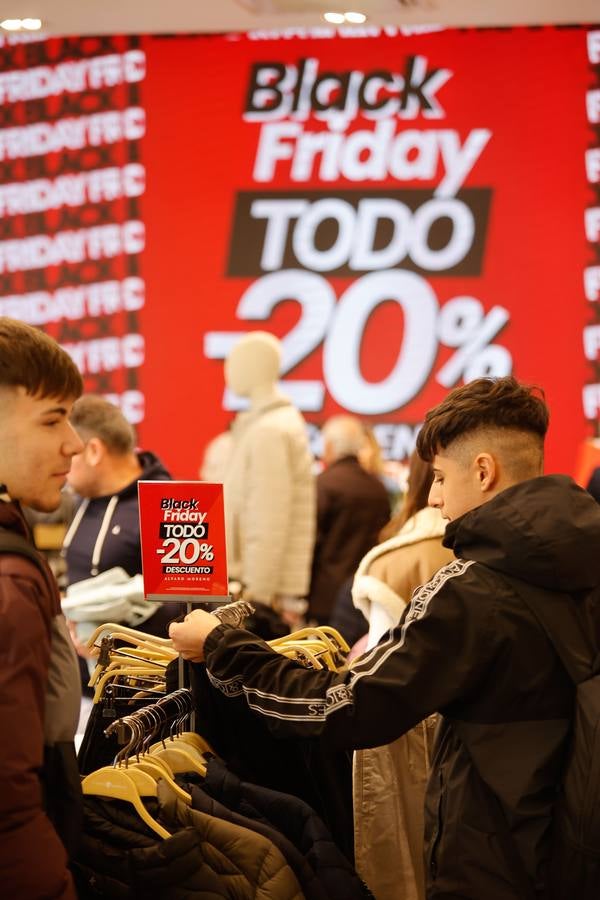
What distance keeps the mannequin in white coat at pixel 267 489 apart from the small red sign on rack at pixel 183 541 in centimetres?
283

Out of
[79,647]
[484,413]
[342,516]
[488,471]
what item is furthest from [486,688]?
[342,516]

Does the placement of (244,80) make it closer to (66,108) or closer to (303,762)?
(66,108)

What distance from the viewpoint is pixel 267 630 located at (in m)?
4.11

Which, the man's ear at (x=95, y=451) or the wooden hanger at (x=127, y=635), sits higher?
the man's ear at (x=95, y=451)

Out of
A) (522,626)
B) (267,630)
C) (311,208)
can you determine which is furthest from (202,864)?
(311,208)

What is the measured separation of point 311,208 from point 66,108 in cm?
166

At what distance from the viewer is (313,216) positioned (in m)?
7.24

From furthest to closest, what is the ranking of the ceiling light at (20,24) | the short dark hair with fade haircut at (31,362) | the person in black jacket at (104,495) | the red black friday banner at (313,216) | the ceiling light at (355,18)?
the red black friday banner at (313,216) < the ceiling light at (20,24) < the ceiling light at (355,18) < the person in black jacket at (104,495) < the short dark hair with fade haircut at (31,362)

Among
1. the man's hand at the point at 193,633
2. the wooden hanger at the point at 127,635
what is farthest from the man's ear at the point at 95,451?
the man's hand at the point at 193,633

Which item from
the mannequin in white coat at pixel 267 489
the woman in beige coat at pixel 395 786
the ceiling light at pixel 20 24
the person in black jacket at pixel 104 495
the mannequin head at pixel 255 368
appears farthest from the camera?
the ceiling light at pixel 20 24

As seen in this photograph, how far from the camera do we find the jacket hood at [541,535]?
188cm

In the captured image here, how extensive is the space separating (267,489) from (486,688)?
10.7 feet

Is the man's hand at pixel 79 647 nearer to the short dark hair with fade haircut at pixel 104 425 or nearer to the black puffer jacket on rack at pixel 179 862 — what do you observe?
the black puffer jacket on rack at pixel 179 862

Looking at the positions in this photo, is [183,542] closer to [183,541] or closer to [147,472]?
[183,541]
